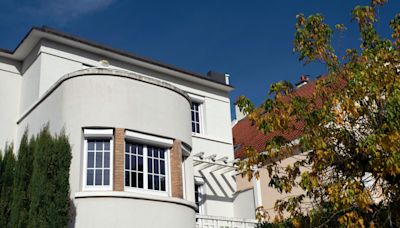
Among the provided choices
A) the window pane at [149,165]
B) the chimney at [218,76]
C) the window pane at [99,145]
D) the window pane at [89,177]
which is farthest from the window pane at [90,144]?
the chimney at [218,76]

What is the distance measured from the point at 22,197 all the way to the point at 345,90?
27.8 feet

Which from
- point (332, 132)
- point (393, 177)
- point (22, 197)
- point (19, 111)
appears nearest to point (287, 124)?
point (332, 132)

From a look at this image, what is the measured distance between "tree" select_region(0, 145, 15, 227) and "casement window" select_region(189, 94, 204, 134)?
31.2ft

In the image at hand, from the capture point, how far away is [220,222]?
18578mm

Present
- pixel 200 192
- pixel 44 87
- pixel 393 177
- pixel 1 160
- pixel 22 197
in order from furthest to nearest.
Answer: pixel 200 192, pixel 44 87, pixel 1 160, pixel 22 197, pixel 393 177

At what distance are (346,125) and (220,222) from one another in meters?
7.27

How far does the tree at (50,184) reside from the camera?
44.7ft

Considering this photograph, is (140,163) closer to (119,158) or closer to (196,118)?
(119,158)

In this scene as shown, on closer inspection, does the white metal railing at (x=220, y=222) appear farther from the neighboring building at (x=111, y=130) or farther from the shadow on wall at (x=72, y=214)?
the shadow on wall at (x=72, y=214)

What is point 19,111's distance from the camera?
20.0m

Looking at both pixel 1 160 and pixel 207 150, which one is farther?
pixel 207 150

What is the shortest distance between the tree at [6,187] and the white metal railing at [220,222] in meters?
5.89

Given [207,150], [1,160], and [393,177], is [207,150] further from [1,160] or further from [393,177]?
[393,177]

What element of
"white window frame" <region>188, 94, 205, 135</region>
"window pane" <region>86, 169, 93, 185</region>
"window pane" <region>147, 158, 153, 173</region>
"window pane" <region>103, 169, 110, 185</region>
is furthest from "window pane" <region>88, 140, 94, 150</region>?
"white window frame" <region>188, 94, 205, 135</region>
